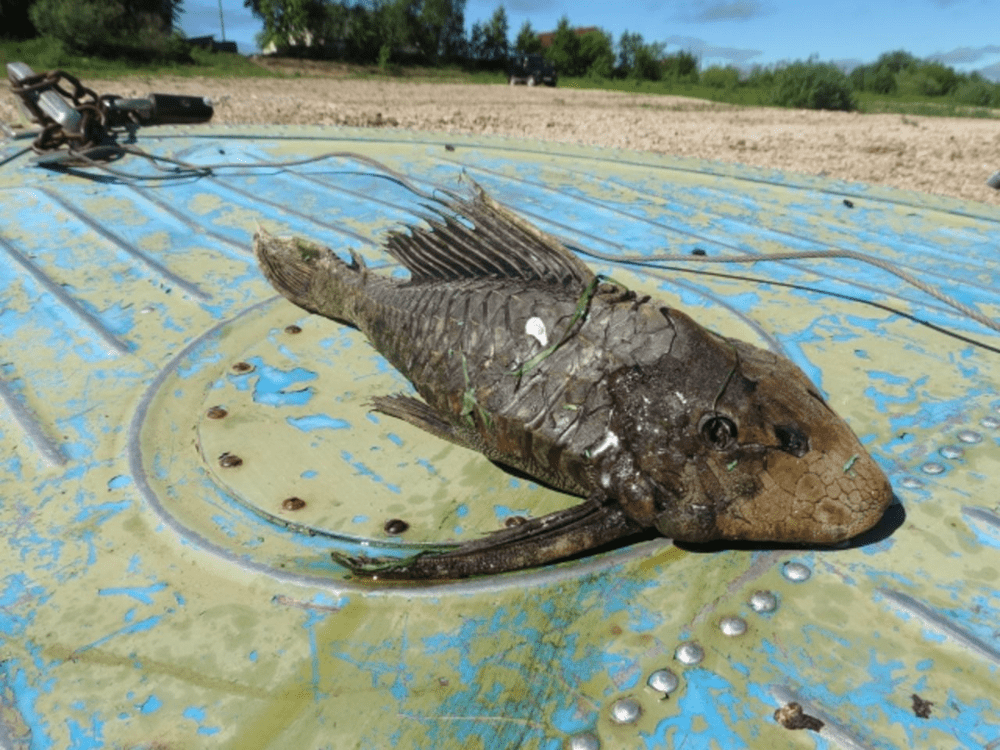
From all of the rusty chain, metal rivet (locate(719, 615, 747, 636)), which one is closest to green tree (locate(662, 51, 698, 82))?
the rusty chain

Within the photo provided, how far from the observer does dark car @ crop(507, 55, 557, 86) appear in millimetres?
31078

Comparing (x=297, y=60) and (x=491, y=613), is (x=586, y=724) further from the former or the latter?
(x=297, y=60)

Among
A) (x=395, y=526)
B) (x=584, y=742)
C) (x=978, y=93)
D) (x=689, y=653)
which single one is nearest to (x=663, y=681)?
(x=689, y=653)

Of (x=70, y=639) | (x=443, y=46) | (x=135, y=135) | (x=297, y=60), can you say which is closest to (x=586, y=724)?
(x=70, y=639)

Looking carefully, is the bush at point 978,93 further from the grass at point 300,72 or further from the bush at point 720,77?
the bush at point 720,77

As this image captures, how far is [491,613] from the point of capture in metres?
1.87

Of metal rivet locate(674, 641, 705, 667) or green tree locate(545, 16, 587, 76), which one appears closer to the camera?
metal rivet locate(674, 641, 705, 667)

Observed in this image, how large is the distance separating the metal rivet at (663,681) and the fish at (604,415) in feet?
1.34

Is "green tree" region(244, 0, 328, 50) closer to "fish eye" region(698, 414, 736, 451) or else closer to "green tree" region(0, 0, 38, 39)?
"green tree" region(0, 0, 38, 39)

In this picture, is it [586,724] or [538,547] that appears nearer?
[586,724]

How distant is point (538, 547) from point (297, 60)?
35086 mm

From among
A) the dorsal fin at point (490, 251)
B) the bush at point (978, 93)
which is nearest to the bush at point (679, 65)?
the bush at point (978, 93)

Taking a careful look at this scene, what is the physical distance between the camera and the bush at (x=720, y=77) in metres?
34.5

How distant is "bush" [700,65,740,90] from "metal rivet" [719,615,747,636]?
35.8m
